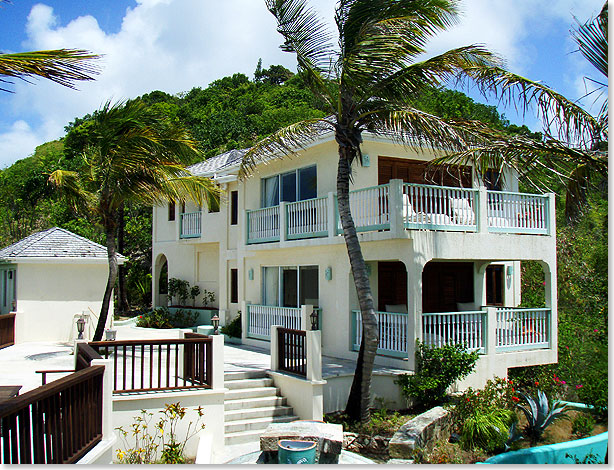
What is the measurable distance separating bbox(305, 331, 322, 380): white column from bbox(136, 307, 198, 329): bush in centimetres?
1211

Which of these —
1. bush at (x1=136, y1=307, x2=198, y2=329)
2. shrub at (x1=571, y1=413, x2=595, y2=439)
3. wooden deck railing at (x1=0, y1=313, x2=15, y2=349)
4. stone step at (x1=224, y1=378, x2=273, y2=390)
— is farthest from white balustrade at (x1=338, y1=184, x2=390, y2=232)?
wooden deck railing at (x1=0, y1=313, x2=15, y2=349)

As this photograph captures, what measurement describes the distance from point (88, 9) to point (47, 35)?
697 mm

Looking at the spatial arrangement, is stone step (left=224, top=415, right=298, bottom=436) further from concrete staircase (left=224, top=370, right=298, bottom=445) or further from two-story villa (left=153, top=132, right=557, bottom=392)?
two-story villa (left=153, top=132, right=557, bottom=392)

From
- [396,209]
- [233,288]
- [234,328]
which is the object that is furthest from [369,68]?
[233,288]

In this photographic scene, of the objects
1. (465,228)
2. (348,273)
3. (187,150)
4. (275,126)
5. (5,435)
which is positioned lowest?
(5,435)

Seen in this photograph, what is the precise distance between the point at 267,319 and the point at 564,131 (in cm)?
1040

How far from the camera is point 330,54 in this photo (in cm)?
1063

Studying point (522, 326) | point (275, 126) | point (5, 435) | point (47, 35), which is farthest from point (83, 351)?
point (275, 126)

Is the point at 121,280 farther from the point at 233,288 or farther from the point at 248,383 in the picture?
the point at 248,383

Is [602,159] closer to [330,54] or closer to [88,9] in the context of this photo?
[330,54]

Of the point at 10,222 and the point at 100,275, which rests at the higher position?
the point at 10,222

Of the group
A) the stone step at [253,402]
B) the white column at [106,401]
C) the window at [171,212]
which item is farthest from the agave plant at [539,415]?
the window at [171,212]

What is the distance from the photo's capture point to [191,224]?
23672 mm

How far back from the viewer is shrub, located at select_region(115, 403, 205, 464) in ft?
28.7
